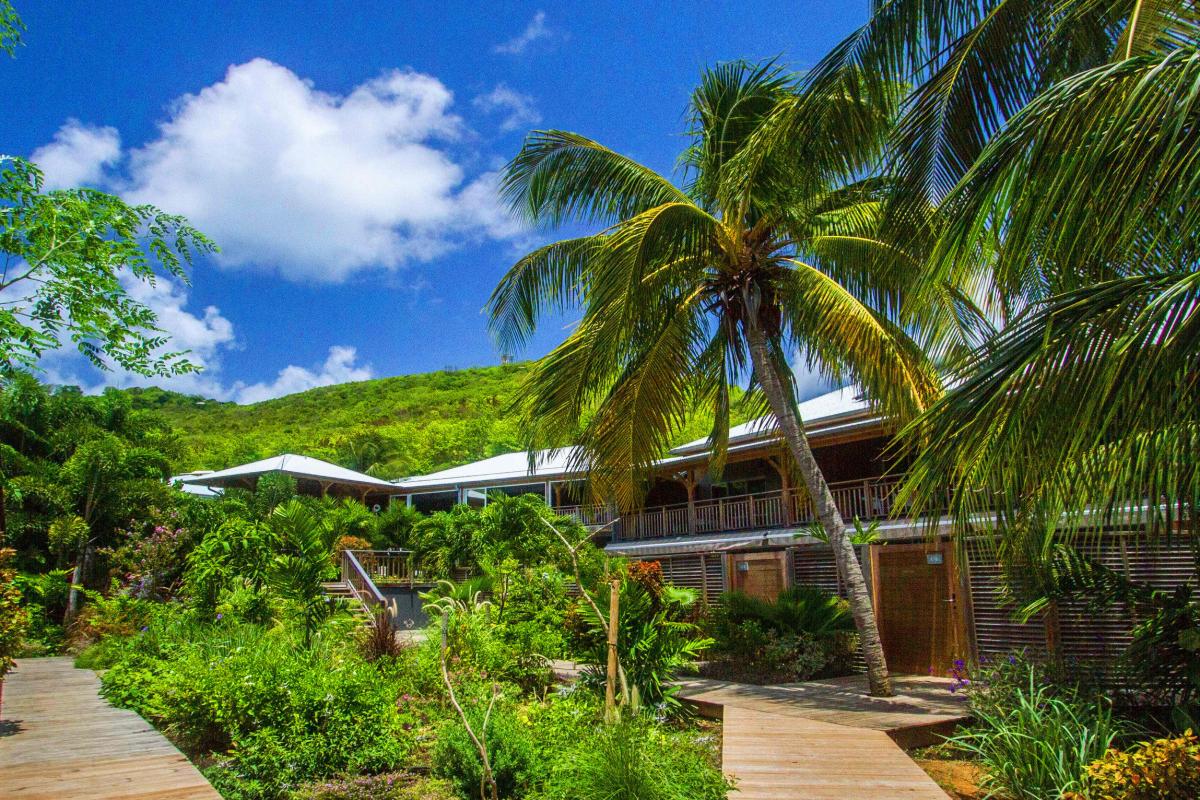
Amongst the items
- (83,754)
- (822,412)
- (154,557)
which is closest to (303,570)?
(83,754)

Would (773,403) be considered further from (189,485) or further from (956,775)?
(189,485)

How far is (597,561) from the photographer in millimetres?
15492

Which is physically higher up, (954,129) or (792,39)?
(792,39)

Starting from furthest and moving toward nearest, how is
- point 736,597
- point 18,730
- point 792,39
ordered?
point 736,597, point 792,39, point 18,730

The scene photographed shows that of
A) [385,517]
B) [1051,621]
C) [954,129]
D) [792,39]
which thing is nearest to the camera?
[954,129]

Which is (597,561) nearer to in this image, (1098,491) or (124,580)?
(124,580)

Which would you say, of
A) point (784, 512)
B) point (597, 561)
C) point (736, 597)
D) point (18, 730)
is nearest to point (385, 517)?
point (597, 561)

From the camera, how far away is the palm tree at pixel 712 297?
9.30 metres

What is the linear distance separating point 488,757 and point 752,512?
1381 cm

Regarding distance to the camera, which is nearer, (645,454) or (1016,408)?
(1016,408)

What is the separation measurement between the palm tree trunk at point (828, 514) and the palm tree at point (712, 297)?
0.02m

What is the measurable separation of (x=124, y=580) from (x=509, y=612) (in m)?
10.1

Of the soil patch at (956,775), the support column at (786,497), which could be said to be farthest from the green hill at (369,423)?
the soil patch at (956,775)

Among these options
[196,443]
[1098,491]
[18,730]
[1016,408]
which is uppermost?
[196,443]
